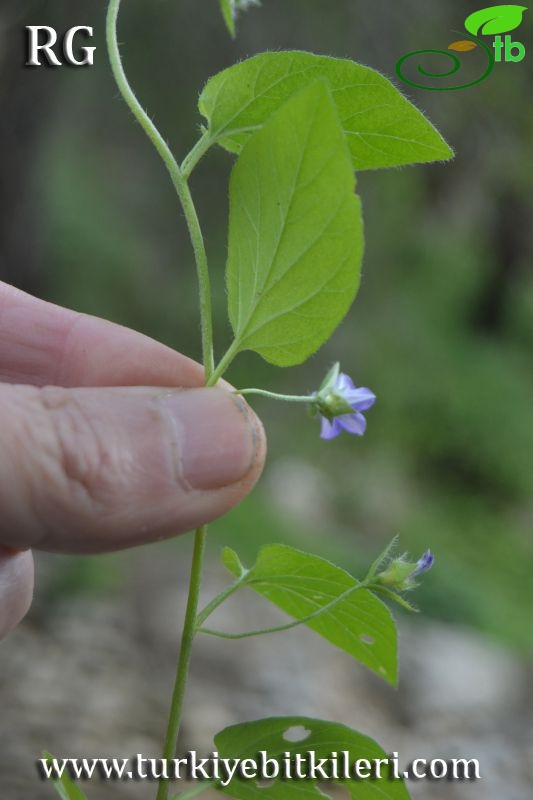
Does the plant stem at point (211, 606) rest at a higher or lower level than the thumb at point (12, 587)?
higher

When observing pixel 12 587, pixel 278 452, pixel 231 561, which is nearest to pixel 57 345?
pixel 12 587

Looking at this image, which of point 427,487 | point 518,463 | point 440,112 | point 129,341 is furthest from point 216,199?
point 129,341

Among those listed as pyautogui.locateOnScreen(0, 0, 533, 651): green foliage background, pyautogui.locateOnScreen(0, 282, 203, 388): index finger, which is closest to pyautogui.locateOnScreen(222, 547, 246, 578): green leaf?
pyautogui.locateOnScreen(0, 282, 203, 388): index finger

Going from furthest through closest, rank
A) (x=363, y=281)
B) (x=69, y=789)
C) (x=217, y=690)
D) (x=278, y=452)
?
(x=278, y=452) → (x=363, y=281) → (x=217, y=690) → (x=69, y=789)

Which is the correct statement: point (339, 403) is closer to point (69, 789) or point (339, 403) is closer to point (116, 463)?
point (116, 463)

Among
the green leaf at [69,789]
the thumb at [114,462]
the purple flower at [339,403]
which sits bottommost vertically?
the green leaf at [69,789]

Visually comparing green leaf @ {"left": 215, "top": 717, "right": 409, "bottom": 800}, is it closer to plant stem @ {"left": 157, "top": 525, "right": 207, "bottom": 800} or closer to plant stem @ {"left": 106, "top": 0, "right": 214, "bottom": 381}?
plant stem @ {"left": 157, "top": 525, "right": 207, "bottom": 800}

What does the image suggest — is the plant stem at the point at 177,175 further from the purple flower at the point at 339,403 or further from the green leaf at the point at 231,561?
the green leaf at the point at 231,561

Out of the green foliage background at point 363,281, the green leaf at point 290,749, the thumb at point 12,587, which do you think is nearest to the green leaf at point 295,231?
the green leaf at point 290,749
